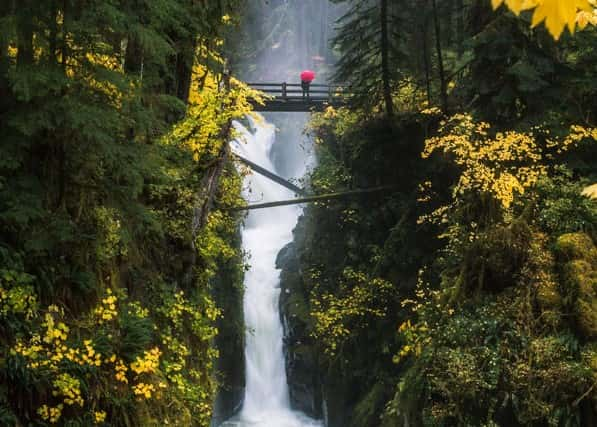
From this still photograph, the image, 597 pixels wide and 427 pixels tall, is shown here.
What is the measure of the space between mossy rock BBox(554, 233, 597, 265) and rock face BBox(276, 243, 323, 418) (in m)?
11.2

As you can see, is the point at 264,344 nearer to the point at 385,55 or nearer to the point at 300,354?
the point at 300,354

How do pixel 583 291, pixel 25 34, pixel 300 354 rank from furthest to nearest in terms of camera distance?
pixel 300 354, pixel 583 291, pixel 25 34

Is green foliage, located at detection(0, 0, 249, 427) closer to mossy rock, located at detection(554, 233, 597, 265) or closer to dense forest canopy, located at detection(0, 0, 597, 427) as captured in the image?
dense forest canopy, located at detection(0, 0, 597, 427)

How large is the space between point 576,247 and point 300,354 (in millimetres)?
12652

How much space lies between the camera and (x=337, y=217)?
62.6 ft

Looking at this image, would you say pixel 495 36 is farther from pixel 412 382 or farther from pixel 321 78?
pixel 321 78

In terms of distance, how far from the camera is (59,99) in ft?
19.9

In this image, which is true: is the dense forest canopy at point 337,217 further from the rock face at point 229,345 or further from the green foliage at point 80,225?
the rock face at point 229,345

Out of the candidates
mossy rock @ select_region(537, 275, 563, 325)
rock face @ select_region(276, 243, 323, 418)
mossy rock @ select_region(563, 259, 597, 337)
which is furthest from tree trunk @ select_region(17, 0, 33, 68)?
rock face @ select_region(276, 243, 323, 418)

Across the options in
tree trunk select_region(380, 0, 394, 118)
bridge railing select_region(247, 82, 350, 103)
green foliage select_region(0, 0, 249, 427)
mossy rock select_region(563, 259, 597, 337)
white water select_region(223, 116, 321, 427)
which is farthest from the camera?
white water select_region(223, 116, 321, 427)

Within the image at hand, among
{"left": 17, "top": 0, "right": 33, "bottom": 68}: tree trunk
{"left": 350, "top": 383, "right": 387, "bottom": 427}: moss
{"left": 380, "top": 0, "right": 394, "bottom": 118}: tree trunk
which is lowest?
{"left": 350, "top": 383, "right": 387, "bottom": 427}: moss

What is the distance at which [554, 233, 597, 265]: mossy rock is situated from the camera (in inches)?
373

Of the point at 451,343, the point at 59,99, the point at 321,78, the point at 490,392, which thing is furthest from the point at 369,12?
the point at 321,78

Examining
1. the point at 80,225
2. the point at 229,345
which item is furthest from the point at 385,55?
the point at 229,345
